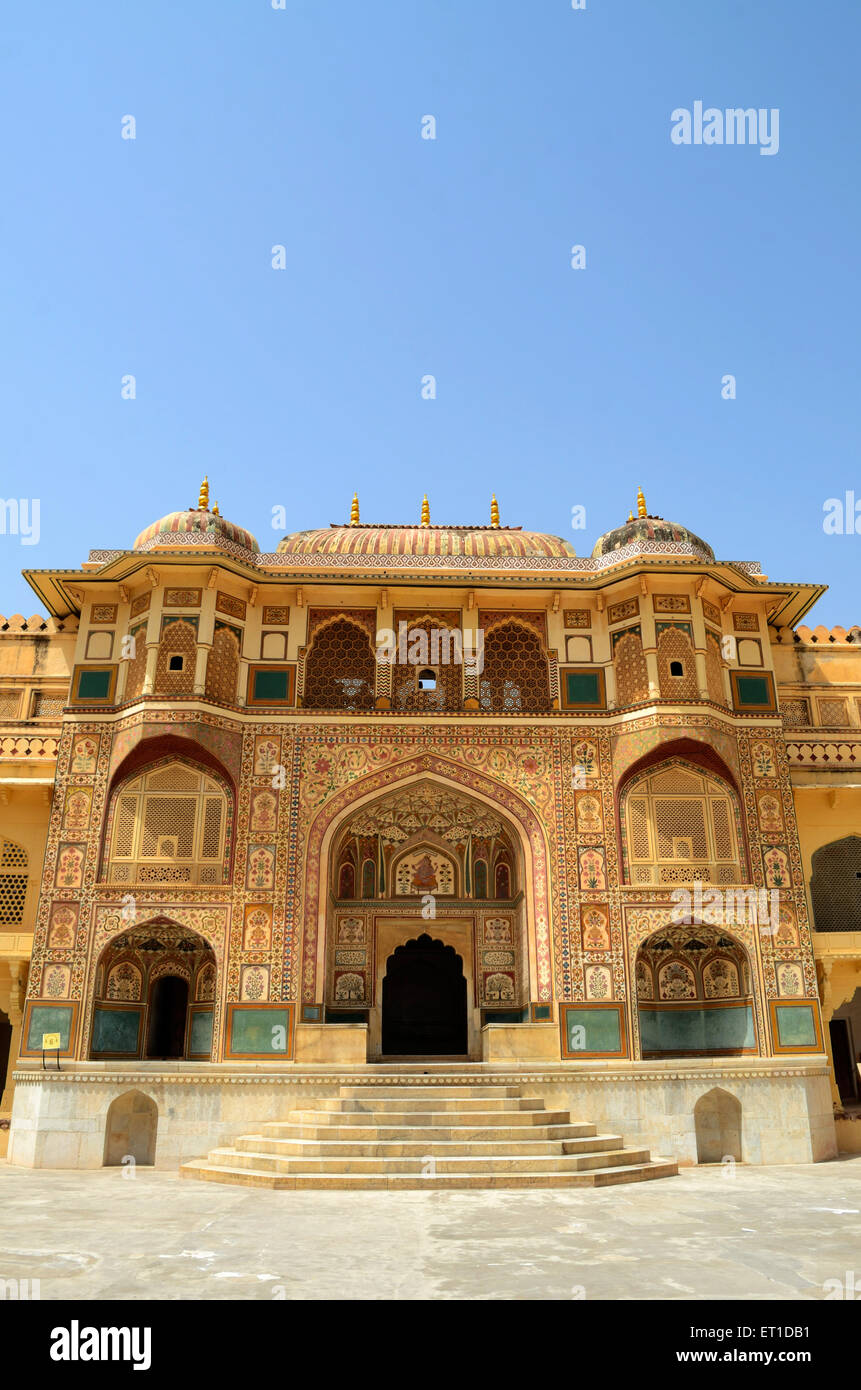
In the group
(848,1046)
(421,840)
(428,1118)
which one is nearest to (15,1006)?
(421,840)

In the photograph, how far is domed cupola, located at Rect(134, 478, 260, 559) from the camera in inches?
607

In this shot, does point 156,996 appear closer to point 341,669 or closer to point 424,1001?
point 424,1001

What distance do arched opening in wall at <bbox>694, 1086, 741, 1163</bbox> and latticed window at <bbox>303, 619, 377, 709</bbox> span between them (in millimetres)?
7309

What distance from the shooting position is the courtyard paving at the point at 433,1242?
5.45m

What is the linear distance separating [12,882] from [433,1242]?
10.9m

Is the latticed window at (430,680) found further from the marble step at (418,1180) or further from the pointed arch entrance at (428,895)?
the marble step at (418,1180)

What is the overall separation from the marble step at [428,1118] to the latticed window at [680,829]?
12.5ft

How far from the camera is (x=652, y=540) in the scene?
15953mm

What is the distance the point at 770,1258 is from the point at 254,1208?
14.6 ft

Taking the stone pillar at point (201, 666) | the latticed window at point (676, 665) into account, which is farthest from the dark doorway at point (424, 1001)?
the latticed window at point (676, 665)

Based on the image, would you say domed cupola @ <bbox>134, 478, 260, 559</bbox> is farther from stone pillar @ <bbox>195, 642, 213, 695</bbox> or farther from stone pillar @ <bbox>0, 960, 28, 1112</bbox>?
stone pillar @ <bbox>0, 960, 28, 1112</bbox>

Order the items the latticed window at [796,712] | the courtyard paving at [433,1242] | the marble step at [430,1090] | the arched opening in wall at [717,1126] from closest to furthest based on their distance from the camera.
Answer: the courtyard paving at [433,1242], the marble step at [430,1090], the arched opening in wall at [717,1126], the latticed window at [796,712]

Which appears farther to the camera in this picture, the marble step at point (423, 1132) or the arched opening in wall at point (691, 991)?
the arched opening in wall at point (691, 991)
